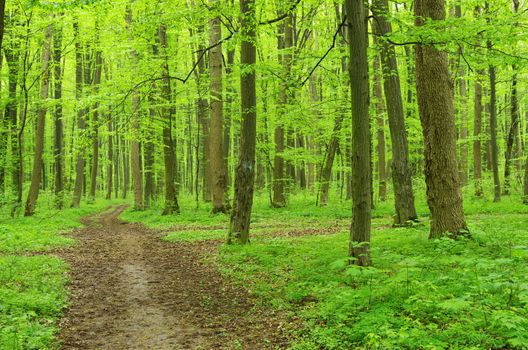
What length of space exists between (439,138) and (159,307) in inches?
260

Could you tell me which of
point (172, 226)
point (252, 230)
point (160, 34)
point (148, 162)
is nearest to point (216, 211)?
point (172, 226)

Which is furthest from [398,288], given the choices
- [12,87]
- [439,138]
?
[12,87]

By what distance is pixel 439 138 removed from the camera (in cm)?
891

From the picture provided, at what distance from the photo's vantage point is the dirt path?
5746mm

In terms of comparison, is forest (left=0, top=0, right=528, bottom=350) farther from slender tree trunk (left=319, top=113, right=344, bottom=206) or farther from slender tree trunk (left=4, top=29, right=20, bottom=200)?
slender tree trunk (left=319, top=113, right=344, bottom=206)

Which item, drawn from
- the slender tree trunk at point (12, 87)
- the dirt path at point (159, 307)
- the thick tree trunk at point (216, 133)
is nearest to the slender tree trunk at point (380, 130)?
the thick tree trunk at point (216, 133)

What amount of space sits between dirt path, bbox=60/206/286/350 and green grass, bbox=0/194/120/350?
0.90 feet

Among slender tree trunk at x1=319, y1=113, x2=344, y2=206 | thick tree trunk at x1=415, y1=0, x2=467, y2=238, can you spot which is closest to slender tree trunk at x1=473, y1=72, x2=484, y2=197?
slender tree trunk at x1=319, y1=113, x2=344, y2=206

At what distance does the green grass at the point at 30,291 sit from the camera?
17.4ft

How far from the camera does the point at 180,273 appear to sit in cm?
966

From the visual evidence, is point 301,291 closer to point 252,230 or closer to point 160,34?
point 252,230

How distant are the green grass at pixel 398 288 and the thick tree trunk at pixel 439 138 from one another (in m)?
0.65

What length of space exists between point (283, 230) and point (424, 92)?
7540 mm

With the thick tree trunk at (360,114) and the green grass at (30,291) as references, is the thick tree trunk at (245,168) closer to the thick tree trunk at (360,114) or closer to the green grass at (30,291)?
the thick tree trunk at (360,114)
